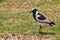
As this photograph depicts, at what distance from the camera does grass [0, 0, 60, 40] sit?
1289 cm

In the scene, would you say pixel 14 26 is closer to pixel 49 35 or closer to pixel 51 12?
pixel 49 35

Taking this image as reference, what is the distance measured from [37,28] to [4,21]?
2.27 m

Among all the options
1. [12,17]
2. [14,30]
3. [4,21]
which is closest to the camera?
[14,30]

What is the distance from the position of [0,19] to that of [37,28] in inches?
110

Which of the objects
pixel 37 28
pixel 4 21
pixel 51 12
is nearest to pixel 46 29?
pixel 37 28

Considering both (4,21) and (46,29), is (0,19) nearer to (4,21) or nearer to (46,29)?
(4,21)

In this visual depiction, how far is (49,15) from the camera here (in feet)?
53.5

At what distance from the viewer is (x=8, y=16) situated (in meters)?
15.9

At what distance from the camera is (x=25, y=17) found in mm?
15617

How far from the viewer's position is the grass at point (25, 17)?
507 inches

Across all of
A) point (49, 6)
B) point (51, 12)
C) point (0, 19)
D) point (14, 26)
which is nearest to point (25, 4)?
point (49, 6)

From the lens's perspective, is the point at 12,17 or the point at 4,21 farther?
the point at 12,17

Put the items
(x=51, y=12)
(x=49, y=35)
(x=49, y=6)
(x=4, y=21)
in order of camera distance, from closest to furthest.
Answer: (x=49, y=35), (x=4, y=21), (x=51, y=12), (x=49, y=6)

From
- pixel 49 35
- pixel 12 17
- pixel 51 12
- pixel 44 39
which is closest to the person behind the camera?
pixel 44 39
